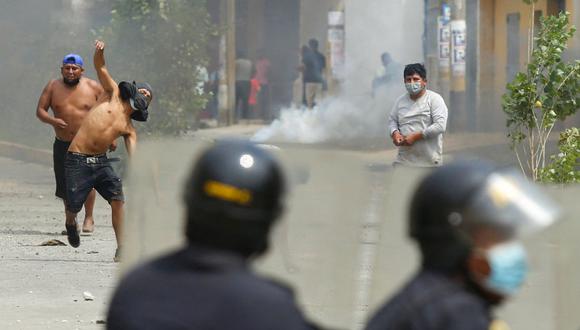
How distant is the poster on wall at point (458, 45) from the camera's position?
21.4m

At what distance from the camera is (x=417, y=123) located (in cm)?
985

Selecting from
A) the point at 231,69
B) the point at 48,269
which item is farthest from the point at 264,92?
the point at 48,269

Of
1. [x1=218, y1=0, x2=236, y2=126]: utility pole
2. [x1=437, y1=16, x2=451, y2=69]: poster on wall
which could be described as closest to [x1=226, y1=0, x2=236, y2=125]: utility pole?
[x1=218, y1=0, x2=236, y2=126]: utility pole

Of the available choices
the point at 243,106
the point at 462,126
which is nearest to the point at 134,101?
the point at 462,126

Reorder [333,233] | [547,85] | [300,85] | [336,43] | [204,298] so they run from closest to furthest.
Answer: [204,298]
[333,233]
[547,85]
[336,43]
[300,85]

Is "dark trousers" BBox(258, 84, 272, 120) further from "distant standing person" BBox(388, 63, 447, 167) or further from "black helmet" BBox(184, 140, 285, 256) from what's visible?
"black helmet" BBox(184, 140, 285, 256)

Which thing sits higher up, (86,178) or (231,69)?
(231,69)

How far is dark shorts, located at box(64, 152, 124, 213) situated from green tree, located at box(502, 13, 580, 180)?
3.42 meters

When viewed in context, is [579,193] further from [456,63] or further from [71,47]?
[456,63]

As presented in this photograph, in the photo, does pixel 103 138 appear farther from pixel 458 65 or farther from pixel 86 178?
A: pixel 458 65

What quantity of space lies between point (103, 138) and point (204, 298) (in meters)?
7.19

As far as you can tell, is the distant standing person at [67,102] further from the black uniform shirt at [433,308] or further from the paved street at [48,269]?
the black uniform shirt at [433,308]

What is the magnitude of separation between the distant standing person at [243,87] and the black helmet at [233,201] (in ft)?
81.7

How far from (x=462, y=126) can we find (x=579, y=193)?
16444 millimetres
